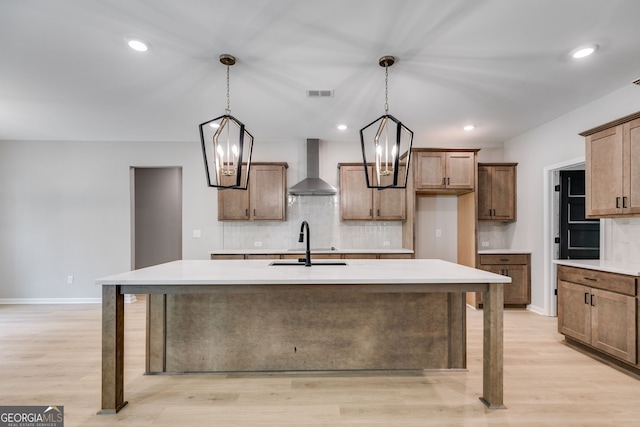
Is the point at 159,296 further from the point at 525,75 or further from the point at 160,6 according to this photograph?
the point at 525,75

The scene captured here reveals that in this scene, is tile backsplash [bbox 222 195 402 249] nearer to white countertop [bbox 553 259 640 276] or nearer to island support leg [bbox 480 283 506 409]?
white countertop [bbox 553 259 640 276]

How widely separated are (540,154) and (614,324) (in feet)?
8.35

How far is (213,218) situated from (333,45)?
11.7 feet

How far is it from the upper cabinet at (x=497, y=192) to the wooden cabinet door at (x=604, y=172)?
165cm

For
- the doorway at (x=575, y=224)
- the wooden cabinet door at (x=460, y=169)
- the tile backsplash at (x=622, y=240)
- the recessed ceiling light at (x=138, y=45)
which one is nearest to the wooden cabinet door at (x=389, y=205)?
the wooden cabinet door at (x=460, y=169)

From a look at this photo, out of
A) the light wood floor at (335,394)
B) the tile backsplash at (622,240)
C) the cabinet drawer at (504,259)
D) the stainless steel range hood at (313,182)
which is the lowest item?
the light wood floor at (335,394)

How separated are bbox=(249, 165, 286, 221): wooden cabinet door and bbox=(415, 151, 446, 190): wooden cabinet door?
2104 millimetres

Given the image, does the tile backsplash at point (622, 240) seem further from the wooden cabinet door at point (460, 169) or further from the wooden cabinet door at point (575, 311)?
the wooden cabinet door at point (460, 169)

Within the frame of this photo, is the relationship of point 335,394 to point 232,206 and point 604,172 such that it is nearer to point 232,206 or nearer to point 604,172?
point 604,172

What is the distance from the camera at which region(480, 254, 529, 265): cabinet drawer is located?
178 inches

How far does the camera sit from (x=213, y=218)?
5105 mm

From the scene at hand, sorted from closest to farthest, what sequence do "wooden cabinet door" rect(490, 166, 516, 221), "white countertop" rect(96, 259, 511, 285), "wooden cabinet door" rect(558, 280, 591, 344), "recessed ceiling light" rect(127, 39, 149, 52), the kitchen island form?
"white countertop" rect(96, 259, 511, 285) → "recessed ceiling light" rect(127, 39, 149, 52) → the kitchen island → "wooden cabinet door" rect(558, 280, 591, 344) → "wooden cabinet door" rect(490, 166, 516, 221)

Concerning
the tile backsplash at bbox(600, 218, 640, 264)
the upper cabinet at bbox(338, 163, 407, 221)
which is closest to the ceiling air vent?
the upper cabinet at bbox(338, 163, 407, 221)

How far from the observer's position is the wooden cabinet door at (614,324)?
2.51m
